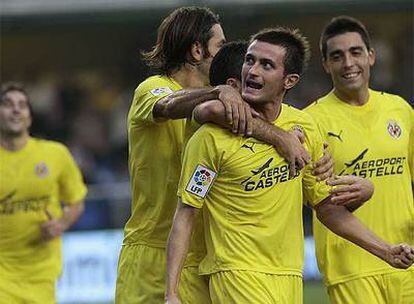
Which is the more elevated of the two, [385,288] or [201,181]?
[201,181]

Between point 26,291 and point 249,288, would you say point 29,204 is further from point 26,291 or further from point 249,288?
point 249,288

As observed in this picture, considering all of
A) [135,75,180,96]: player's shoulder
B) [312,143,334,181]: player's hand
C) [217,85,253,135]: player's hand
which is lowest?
[312,143,334,181]: player's hand

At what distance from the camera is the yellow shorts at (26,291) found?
10523 millimetres

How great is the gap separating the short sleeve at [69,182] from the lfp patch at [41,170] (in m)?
0.26

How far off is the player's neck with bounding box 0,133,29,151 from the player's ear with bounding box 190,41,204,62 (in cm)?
431

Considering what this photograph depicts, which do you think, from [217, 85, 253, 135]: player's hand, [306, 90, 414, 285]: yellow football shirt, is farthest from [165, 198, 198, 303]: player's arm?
[306, 90, 414, 285]: yellow football shirt

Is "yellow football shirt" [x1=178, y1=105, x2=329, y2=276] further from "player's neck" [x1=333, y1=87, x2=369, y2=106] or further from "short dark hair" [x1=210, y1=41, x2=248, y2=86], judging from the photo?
"player's neck" [x1=333, y1=87, x2=369, y2=106]

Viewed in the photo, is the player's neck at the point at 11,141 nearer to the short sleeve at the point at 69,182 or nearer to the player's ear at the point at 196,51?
the short sleeve at the point at 69,182

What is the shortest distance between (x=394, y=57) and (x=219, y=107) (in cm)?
1528

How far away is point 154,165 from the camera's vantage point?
750 cm

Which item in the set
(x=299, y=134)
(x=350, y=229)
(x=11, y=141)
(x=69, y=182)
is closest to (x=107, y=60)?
(x=69, y=182)

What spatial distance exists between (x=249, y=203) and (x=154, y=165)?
3.37ft

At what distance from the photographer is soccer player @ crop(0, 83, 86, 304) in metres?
10.7

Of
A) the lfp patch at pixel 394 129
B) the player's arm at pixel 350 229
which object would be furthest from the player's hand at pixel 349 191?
the lfp patch at pixel 394 129
